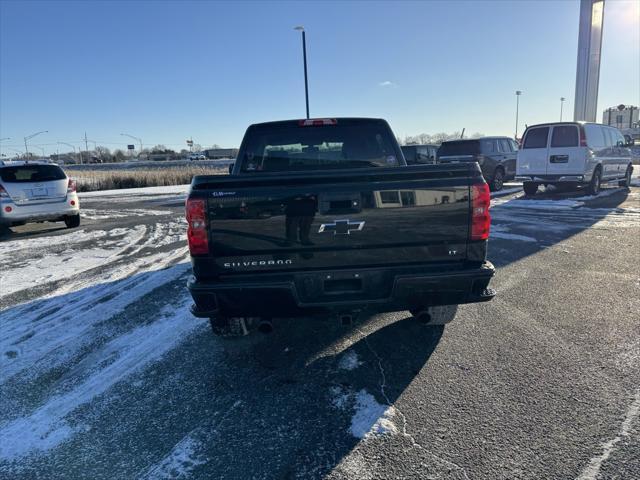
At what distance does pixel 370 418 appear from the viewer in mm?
2678

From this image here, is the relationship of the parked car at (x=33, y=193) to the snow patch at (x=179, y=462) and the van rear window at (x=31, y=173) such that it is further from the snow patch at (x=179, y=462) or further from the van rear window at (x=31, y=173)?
the snow patch at (x=179, y=462)

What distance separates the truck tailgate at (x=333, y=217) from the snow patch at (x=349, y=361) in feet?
2.98

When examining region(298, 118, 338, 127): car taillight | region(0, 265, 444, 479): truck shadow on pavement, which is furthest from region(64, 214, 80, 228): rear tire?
region(298, 118, 338, 127): car taillight

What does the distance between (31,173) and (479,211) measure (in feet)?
32.5

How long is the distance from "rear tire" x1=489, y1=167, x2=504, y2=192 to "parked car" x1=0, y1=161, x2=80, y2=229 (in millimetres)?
13998

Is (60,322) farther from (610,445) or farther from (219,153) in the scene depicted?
(219,153)

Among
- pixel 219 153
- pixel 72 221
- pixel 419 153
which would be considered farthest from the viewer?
pixel 219 153

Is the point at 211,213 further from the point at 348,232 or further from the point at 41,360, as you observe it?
the point at 41,360

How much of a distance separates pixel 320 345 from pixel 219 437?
4.47ft

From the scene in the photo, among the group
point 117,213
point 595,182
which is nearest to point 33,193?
point 117,213

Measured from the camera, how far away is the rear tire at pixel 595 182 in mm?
12844

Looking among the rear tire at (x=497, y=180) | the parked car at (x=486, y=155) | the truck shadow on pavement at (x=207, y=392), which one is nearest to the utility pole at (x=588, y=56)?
the parked car at (x=486, y=155)

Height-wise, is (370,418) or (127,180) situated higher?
(127,180)

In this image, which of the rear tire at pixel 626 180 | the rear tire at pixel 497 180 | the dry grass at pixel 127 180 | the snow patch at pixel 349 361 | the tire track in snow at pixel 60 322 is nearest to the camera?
the snow patch at pixel 349 361
